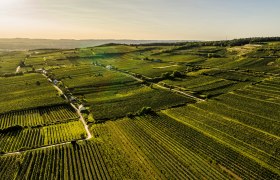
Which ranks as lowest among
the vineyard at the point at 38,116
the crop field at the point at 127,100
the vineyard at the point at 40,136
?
the vineyard at the point at 38,116

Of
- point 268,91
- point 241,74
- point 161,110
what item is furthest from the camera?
point 241,74

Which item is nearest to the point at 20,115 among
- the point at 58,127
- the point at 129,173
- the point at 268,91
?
the point at 58,127

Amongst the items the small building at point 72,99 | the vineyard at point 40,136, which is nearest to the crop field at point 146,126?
the vineyard at point 40,136

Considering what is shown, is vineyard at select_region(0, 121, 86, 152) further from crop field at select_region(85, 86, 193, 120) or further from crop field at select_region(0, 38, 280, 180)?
crop field at select_region(85, 86, 193, 120)

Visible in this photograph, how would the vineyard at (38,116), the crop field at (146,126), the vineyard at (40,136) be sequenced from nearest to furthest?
the crop field at (146,126)
the vineyard at (40,136)
the vineyard at (38,116)

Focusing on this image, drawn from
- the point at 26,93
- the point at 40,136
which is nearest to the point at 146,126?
the point at 40,136

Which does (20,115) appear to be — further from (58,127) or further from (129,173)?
(129,173)

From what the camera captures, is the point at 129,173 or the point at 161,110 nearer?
the point at 129,173

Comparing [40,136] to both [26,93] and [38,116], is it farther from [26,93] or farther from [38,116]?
[26,93]

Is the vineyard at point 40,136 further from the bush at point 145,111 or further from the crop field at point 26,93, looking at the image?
the crop field at point 26,93
